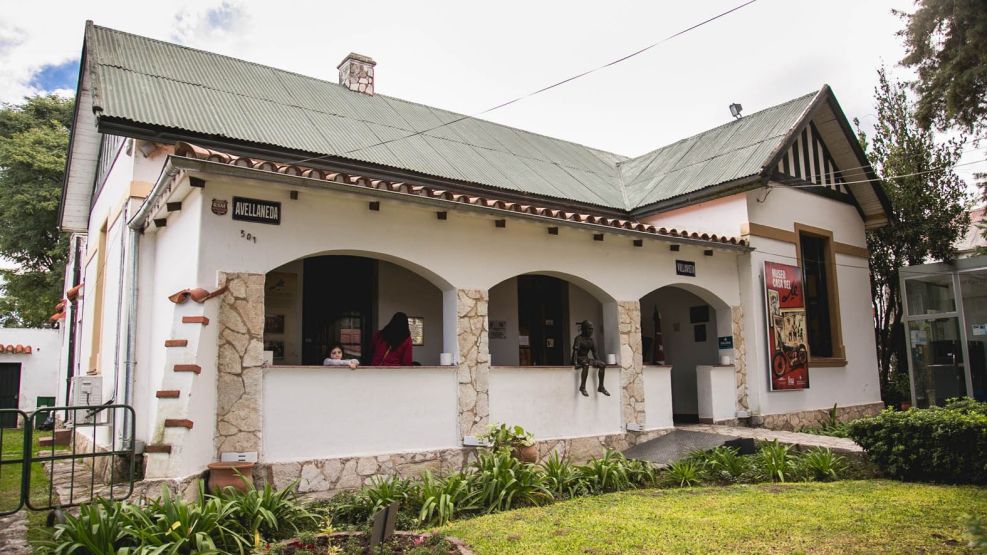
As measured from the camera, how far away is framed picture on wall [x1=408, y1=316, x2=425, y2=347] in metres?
12.0

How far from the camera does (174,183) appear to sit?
25.2ft

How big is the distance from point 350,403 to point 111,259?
6.34 m

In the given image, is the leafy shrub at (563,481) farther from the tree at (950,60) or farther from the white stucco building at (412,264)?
the tree at (950,60)

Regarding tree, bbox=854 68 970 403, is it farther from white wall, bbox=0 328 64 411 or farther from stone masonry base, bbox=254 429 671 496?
white wall, bbox=0 328 64 411

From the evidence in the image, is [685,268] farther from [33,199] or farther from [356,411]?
[33,199]

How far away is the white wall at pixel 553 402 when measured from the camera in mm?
9641

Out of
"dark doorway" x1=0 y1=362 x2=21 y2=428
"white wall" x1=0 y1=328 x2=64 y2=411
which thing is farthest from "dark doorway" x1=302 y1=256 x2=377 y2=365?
"dark doorway" x1=0 y1=362 x2=21 y2=428

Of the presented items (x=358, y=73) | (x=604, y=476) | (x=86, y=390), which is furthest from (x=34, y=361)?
(x=604, y=476)

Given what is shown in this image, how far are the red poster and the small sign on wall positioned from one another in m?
1.80

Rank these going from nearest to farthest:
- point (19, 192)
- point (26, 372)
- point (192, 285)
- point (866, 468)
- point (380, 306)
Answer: point (192, 285)
point (866, 468)
point (380, 306)
point (26, 372)
point (19, 192)

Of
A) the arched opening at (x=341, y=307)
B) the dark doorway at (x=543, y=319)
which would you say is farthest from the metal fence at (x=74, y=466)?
the dark doorway at (x=543, y=319)

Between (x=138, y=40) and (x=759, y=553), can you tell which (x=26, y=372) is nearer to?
(x=138, y=40)

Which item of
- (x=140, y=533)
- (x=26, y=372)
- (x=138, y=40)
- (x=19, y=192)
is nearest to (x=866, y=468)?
(x=140, y=533)

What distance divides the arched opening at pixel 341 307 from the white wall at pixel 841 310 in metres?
6.01
